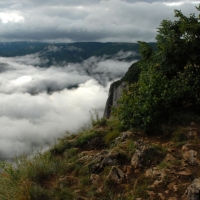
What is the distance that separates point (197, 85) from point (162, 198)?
18.9 ft

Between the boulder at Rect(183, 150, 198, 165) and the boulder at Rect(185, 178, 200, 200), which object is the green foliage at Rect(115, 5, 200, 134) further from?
the boulder at Rect(185, 178, 200, 200)

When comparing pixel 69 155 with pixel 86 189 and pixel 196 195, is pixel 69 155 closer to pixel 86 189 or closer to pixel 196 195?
pixel 86 189

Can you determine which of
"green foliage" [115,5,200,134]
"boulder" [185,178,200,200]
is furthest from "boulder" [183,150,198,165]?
"green foliage" [115,5,200,134]

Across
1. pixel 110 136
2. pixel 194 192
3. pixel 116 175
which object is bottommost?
pixel 116 175

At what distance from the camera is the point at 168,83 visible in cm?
954

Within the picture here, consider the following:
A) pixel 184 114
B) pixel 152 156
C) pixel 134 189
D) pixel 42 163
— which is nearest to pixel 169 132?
pixel 184 114

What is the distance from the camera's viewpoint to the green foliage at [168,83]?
895cm

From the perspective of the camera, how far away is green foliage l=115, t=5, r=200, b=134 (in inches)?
352

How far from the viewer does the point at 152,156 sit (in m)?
6.80

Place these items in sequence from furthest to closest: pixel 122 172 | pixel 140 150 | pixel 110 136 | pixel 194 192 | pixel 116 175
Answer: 1. pixel 110 136
2. pixel 140 150
3. pixel 122 172
4. pixel 116 175
5. pixel 194 192

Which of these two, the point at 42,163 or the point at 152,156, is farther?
the point at 42,163

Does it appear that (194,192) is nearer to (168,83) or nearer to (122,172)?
(122,172)

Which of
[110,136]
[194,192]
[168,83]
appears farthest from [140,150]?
[168,83]

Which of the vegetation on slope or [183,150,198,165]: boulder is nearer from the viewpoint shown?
the vegetation on slope
